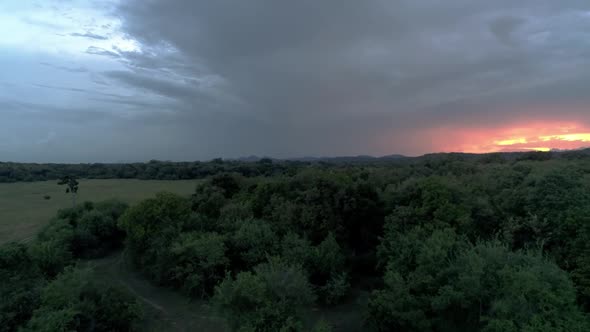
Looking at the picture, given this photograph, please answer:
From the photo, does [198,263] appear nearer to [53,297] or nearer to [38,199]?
[53,297]

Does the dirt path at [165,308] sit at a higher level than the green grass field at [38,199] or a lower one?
lower

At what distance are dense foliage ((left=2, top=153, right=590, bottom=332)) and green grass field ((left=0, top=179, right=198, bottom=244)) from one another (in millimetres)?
5545

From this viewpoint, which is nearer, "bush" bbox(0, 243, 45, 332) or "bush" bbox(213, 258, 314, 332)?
"bush" bbox(213, 258, 314, 332)

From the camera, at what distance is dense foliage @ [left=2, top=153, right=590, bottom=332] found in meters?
13.5

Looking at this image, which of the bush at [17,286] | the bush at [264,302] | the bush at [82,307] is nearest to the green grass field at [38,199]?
the bush at [17,286]

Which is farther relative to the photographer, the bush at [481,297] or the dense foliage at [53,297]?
the dense foliage at [53,297]

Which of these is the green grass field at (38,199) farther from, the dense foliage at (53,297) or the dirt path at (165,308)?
the dense foliage at (53,297)

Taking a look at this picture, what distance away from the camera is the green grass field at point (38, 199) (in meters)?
34.1

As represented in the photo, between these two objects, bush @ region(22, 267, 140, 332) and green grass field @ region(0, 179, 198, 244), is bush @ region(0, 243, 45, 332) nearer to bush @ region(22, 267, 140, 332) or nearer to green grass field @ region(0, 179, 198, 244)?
bush @ region(22, 267, 140, 332)

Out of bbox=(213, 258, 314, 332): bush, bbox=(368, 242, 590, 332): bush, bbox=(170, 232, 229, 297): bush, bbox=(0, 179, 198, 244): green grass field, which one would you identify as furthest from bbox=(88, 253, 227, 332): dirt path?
bbox=(0, 179, 198, 244): green grass field

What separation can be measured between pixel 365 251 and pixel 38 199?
153 feet

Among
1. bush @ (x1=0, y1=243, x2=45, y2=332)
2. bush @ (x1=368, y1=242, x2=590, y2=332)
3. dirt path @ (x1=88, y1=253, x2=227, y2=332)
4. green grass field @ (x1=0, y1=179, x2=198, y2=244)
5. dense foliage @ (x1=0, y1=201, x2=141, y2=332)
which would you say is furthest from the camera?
green grass field @ (x1=0, y1=179, x2=198, y2=244)

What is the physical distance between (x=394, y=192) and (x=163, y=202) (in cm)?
1787

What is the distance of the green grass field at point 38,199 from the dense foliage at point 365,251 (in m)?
5.55
